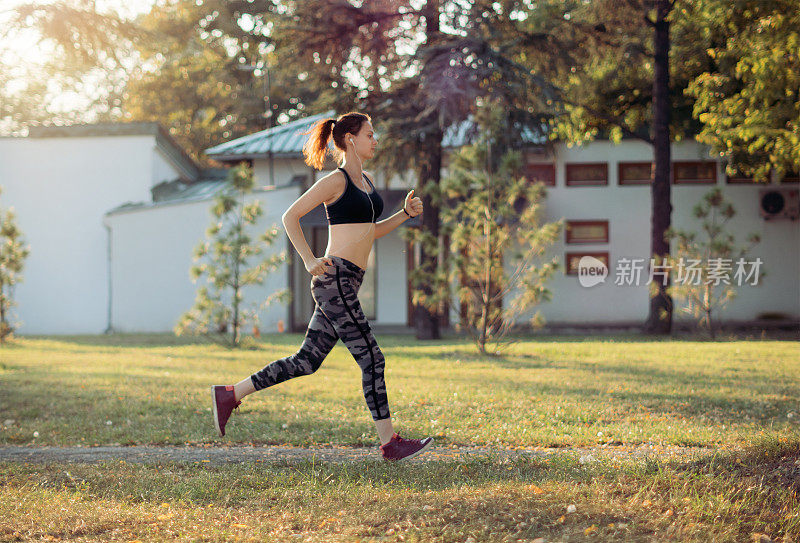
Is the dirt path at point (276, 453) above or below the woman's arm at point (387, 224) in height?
below

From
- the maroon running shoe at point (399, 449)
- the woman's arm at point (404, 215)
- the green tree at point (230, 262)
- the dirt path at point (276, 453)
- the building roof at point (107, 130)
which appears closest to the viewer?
the maroon running shoe at point (399, 449)

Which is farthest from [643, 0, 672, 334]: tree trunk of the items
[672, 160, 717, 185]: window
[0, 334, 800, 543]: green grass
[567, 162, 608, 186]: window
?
[0, 334, 800, 543]: green grass

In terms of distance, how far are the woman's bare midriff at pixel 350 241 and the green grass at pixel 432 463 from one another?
126cm

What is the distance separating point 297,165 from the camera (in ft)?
79.0

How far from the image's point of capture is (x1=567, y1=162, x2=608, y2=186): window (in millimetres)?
24438

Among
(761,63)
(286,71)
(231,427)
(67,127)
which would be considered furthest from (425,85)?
(67,127)

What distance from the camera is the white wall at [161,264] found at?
22.8m

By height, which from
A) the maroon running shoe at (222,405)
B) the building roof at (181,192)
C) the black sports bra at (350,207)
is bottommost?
the maroon running shoe at (222,405)

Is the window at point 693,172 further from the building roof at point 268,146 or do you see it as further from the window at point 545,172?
the building roof at point 268,146

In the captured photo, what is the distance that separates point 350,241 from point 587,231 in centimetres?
2042

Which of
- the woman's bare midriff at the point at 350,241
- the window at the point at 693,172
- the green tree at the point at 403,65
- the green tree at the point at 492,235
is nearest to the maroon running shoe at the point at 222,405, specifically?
the woman's bare midriff at the point at 350,241

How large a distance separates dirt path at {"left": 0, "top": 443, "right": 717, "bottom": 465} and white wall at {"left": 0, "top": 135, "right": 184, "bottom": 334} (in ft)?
65.5
